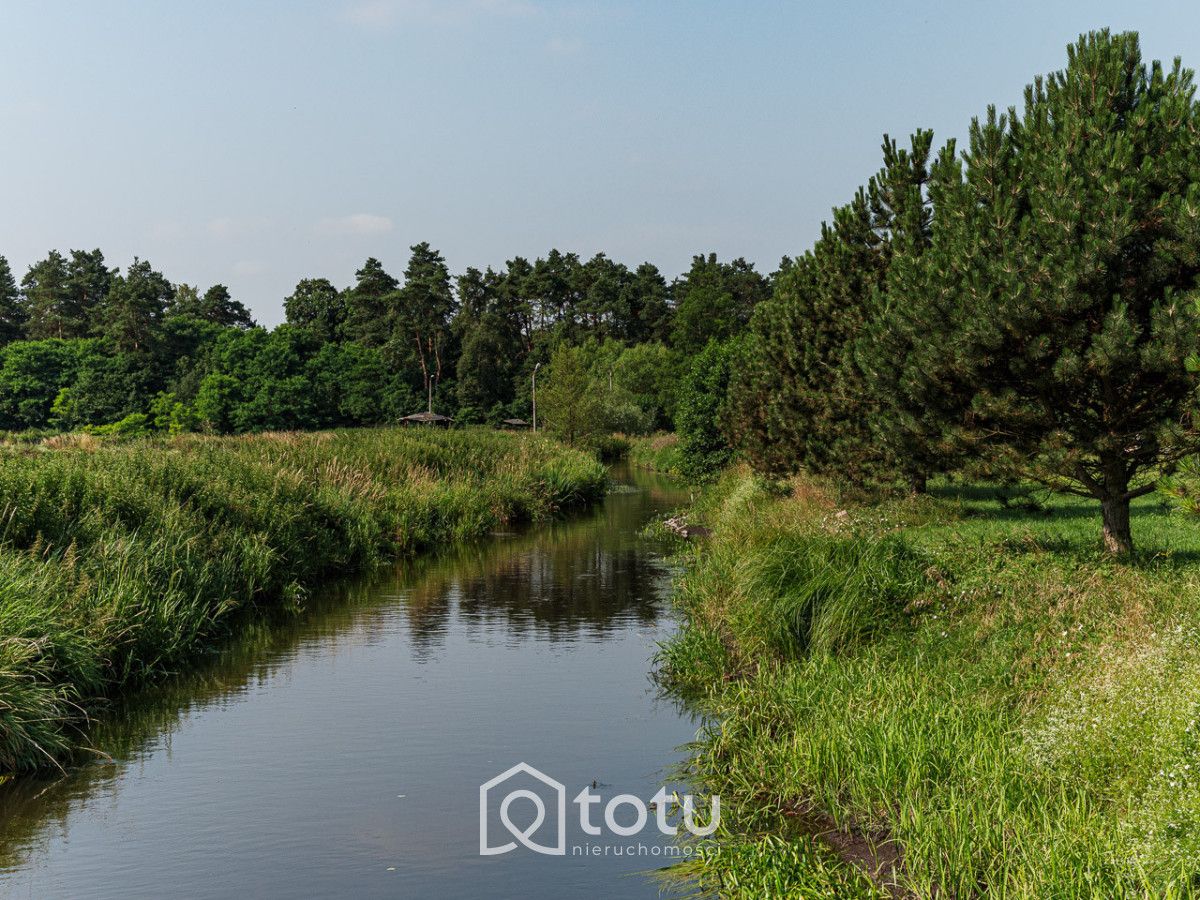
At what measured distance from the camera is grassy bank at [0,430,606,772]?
445 inches

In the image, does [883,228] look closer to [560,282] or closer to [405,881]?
[405,881]

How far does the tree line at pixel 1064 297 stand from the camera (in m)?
12.4

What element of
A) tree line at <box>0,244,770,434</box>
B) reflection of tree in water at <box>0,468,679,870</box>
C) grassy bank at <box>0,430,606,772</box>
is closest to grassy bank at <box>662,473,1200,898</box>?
reflection of tree in water at <box>0,468,679,870</box>

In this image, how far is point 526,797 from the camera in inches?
381

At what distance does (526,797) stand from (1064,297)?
819cm

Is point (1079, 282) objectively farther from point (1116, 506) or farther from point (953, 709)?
point (953, 709)

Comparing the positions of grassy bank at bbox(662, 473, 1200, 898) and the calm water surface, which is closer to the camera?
grassy bank at bbox(662, 473, 1200, 898)

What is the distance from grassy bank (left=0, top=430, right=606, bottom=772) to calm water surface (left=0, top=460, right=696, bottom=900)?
61 cm

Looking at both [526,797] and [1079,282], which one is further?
[1079,282]

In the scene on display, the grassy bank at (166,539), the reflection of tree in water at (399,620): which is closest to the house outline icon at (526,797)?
the reflection of tree in water at (399,620)

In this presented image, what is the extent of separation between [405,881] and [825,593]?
6.58 m

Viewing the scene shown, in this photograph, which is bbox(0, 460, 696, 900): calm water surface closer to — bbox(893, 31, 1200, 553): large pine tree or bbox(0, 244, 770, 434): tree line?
bbox(893, 31, 1200, 553): large pine tree

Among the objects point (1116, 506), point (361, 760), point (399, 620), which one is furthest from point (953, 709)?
point (399, 620)

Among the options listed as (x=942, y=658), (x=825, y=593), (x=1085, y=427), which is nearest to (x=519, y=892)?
(x=942, y=658)
